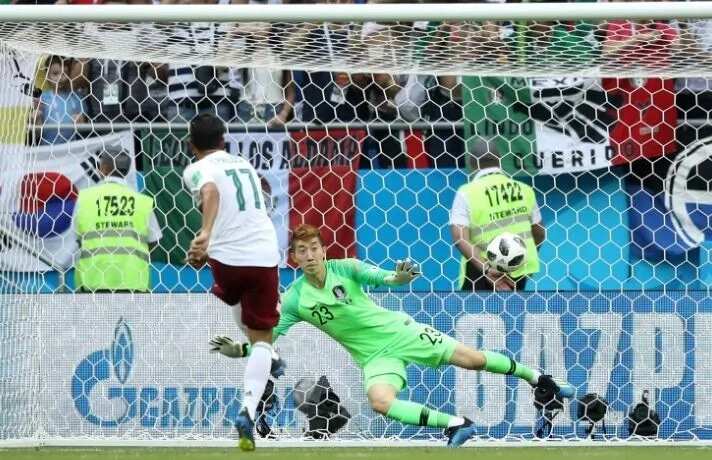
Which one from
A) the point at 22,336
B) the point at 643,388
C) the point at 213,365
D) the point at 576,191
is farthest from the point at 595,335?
the point at 22,336

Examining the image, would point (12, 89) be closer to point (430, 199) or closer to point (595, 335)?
point (430, 199)

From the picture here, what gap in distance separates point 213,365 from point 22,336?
1011 millimetres

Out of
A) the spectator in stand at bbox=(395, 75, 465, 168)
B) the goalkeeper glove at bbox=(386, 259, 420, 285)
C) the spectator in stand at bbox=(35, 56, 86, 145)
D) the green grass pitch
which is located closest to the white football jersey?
the goalkeeper glove at bbox=(386, 259, 420, 285)

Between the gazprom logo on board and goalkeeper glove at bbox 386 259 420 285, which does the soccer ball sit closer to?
goalkeeper glove at bbox 386 259 420 285

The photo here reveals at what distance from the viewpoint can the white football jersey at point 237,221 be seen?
632cm

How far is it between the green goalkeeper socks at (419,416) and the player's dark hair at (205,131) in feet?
5.01

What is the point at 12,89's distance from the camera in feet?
24.0

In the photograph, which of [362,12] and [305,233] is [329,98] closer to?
[305,233]

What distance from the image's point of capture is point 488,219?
8062 mm

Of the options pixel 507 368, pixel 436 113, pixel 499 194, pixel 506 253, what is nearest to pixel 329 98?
pixel 436 113

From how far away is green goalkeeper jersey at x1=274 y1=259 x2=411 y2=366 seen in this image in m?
7.16

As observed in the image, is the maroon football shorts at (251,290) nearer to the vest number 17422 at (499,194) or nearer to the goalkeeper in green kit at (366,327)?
the goalkeeper in green kit at (366,327)

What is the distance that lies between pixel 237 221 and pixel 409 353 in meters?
1.32

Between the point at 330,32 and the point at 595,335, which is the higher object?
the point at 330,32
